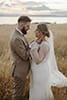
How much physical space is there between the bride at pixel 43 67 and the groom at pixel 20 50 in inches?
4.5

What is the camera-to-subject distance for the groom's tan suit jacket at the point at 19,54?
7.10 meters

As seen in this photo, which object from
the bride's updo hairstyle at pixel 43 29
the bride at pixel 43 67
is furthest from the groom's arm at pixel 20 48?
the bride's updo hairstyle at pixel 43 29

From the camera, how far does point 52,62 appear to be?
25.2ft

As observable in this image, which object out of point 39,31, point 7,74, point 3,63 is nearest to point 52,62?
point 39,31

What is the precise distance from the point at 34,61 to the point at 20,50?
28 centimetres

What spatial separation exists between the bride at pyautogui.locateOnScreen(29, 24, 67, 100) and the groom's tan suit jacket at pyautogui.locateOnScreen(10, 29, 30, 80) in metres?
0.11

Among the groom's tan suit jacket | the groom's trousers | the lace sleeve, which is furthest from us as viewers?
the groom's trousers

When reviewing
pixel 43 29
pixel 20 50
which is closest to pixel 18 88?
pixel 20 50

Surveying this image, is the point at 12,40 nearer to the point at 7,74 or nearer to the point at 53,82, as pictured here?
the point at 53,82

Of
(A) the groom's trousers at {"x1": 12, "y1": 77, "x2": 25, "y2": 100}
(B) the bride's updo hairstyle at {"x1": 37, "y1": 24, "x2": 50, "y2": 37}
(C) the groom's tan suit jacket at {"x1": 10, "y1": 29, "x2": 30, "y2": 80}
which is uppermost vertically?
(B) the bride's updo hairstyle at {"x1": 37, "y1": 24, "x2": 50, "y2": 37}

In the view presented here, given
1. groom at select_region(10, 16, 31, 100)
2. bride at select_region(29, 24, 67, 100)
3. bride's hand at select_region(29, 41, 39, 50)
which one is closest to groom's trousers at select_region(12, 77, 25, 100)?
groom at select_region(10, 16, 31, 100)

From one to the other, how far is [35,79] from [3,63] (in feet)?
6.90

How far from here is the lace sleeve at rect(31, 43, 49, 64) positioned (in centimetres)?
699

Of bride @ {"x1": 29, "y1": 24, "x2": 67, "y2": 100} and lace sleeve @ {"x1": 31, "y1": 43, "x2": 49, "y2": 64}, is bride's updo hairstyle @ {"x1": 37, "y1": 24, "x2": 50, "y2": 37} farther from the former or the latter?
lace sleeve @ {"x1": 31, "y1": 43, "x2": 49, "y2": 64}
